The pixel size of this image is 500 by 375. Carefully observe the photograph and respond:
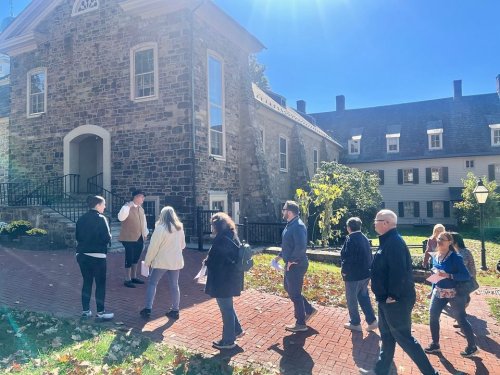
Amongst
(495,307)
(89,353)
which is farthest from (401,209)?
(89,353)

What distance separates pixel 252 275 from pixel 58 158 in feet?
37.3

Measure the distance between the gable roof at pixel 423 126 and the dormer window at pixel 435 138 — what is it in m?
0.35

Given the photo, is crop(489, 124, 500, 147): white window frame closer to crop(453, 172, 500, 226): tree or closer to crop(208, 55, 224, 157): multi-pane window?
crop(453, 172, 500, 226): tree

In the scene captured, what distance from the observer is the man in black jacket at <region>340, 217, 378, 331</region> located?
562 centimetres

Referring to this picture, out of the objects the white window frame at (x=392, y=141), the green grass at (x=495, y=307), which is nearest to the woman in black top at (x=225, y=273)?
the green grass at (x=495, y=307)

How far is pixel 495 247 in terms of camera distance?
20109 millimetres

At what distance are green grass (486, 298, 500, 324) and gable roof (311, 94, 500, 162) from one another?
2767cm

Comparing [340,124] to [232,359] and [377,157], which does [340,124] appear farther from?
[232,359]

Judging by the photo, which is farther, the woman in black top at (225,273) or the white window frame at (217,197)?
the white window frame at (217,197)

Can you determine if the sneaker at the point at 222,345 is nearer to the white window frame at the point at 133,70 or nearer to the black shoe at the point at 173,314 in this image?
the black shoe at the point at 173,314

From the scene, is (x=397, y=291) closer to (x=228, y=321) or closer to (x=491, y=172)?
(x=228, y=321)

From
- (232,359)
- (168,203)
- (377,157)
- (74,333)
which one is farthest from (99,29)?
(377,157)

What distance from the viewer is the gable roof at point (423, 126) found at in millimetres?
33250

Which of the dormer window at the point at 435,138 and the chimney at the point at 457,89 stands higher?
the chimney at the point at 457,89
